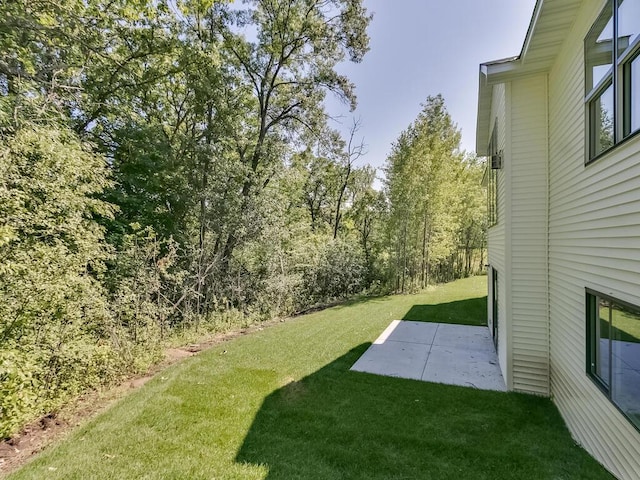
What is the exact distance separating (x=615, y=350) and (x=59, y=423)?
18.1 feet

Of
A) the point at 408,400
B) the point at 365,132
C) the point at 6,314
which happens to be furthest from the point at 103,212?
the point at 365,132

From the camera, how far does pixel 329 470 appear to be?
111 inches

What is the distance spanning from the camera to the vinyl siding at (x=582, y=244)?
2.12 metres

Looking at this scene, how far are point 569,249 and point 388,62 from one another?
950cm

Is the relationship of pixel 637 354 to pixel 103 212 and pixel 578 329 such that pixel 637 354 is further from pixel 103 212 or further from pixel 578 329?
pixel 103 212

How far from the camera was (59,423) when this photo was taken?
3.57 metres

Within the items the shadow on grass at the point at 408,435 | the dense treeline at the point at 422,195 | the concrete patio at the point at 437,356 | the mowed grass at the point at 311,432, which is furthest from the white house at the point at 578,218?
the dense treeline at the point at 422,195

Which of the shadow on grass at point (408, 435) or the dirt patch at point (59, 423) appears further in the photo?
the dirt patch at point (59, 423)

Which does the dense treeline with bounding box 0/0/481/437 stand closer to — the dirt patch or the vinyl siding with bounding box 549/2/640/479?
the dirt patch

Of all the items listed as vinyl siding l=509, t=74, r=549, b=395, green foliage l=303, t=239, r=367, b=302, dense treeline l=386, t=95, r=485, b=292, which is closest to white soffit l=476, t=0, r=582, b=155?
vinyl siding l=509, t=74, r=549, b=395

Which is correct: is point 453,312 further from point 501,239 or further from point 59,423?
point 59,423

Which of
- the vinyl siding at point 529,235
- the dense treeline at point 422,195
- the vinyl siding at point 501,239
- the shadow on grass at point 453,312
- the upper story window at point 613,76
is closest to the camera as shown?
the upper story window at point 613,76

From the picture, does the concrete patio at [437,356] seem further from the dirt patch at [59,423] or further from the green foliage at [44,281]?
the green foliage at [44,281]

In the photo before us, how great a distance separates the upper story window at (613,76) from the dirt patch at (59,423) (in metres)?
5.73
